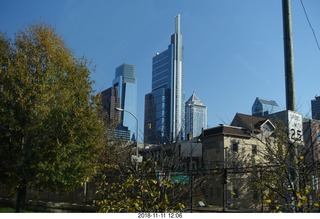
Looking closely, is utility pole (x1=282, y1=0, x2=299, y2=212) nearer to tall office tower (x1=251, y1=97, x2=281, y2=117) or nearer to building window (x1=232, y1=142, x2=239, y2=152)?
tall office tower (x1=251, y1=97, x2=281, y2=117)

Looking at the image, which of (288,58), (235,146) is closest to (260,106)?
(288,58)

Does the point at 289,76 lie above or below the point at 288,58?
below

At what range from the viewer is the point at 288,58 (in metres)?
7.57

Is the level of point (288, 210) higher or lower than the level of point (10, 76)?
lower

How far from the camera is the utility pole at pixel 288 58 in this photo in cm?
726

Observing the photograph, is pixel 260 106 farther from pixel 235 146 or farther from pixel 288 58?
pixel 235 146

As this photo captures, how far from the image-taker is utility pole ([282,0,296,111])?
7258 millimetres

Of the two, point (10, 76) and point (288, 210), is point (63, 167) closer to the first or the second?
point (10, 76)

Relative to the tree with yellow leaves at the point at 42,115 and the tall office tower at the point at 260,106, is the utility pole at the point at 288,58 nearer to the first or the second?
the tall office tower at the point at 260,106

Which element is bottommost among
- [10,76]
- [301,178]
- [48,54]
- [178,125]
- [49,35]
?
[301,178]
